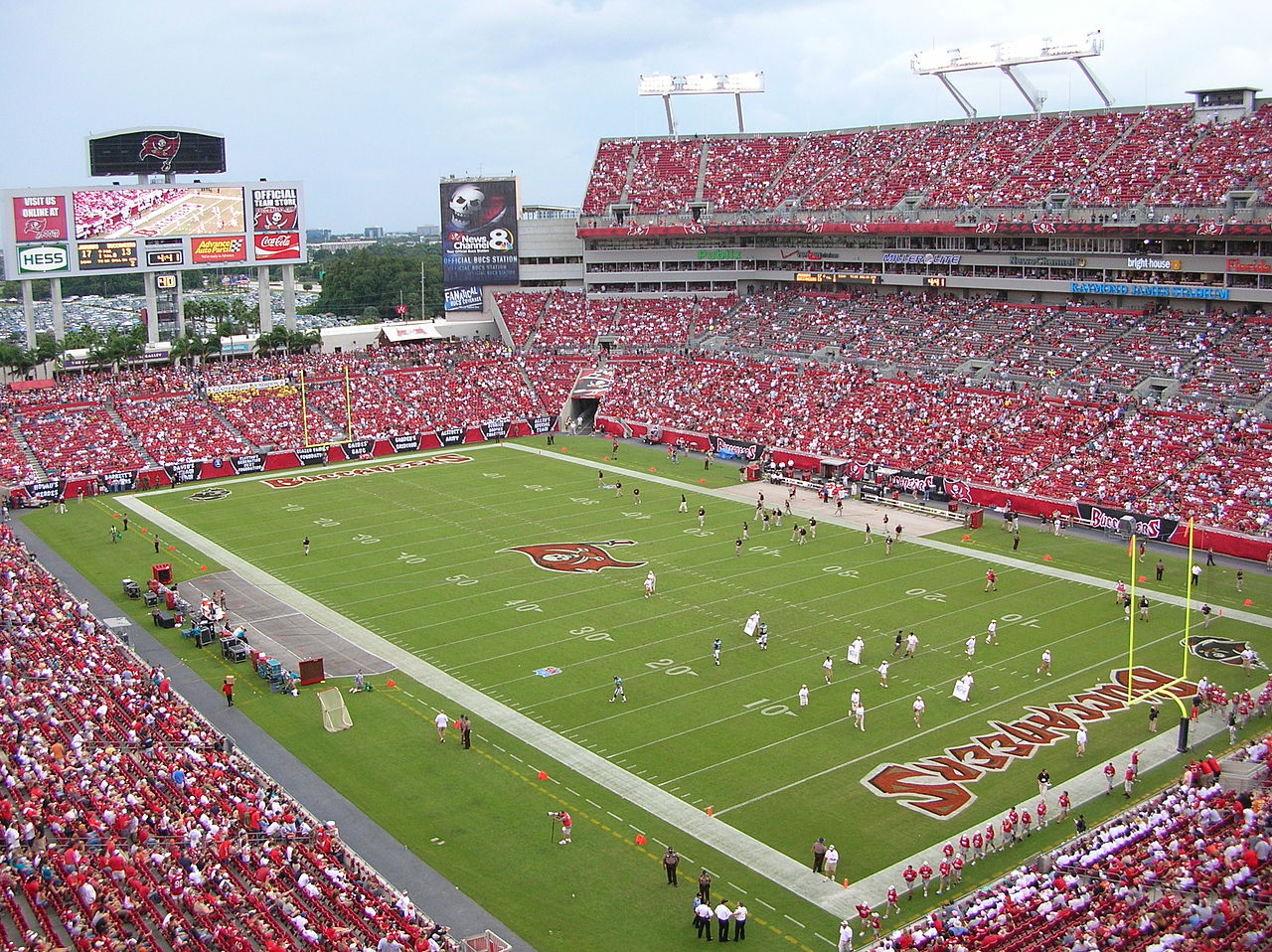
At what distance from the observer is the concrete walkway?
72.1ft

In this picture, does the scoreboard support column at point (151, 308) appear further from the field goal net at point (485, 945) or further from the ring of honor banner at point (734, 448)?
the field goal net at point (485, 945)

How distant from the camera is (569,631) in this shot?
116 ft

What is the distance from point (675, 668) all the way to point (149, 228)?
47.1 meters

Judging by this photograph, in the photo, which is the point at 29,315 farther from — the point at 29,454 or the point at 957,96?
the point at 957,96

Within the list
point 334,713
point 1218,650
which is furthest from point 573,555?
point 1218,650

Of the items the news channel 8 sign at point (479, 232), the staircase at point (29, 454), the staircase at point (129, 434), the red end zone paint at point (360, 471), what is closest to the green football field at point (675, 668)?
the staircase at point (29, 454)

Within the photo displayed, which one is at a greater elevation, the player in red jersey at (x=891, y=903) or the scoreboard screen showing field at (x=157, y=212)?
the scoreboard screen showing field at (x=157, y=212)

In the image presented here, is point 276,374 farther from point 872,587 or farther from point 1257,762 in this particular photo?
point 1257,762

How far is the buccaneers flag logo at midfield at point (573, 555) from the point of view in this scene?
1646 inches

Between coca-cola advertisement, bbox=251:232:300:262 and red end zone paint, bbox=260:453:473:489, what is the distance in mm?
17762

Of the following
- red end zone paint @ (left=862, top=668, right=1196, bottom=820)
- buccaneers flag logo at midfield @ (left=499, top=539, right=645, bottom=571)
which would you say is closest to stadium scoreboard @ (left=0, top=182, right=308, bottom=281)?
buccaneers flag logo at midfield @ (left=499, top=539, right=645, bottom=571)

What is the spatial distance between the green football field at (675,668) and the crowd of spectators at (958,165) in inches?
919

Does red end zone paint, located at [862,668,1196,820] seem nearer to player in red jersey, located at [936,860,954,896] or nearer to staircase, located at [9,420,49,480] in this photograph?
player in red jersey, located at [936,860,954,896]

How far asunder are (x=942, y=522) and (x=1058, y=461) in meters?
6.14
